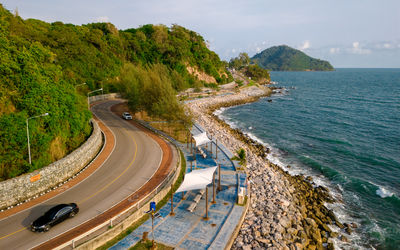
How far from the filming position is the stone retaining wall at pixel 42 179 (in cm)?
2080

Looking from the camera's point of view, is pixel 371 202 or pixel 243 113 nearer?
pixel 371 202

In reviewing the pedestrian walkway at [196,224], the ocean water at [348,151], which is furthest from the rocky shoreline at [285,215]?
the ocean water at [348,151]

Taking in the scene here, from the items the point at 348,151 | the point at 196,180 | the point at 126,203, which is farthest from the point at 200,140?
the point at 348,151

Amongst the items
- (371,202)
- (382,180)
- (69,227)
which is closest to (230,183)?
(69,227)

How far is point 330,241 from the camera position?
71.9 ft

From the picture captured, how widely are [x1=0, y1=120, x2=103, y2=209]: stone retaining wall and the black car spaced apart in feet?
15.1

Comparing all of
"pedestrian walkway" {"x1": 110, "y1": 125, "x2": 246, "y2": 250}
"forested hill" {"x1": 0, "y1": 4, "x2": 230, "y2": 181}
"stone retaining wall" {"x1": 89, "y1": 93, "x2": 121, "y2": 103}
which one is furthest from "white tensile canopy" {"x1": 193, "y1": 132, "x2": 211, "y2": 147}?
"stone retaining wall" {"x1": 89, "y1": 93, "x2": 121, "y2": 103}

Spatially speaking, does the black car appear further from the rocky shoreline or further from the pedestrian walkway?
the rocky shoreline

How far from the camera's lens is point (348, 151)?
147 feet

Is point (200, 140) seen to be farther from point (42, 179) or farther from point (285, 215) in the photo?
point (42, 179)

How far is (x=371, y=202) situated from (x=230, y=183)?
17765 mm

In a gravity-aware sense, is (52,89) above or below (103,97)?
above

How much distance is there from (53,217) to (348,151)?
4593 cm

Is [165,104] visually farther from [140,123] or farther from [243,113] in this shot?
[243,113]
